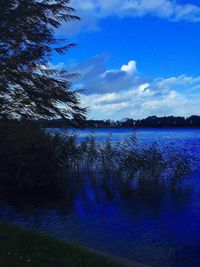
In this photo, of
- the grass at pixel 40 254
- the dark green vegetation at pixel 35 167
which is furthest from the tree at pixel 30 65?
the dark green vegetation at pixel 35 167

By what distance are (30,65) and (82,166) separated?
14.5m

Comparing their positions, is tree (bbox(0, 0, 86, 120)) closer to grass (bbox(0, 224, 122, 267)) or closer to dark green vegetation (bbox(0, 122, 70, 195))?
grass (bbox(0, 224, 122, 267))

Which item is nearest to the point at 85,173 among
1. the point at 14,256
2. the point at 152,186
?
the point at 152,186

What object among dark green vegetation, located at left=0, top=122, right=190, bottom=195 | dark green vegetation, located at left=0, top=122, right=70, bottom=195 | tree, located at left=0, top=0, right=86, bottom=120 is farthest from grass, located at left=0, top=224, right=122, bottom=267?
dark green vegetation, located at left=0, top=122, right=190, bottom=195

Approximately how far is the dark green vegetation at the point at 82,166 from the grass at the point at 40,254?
35.6ft

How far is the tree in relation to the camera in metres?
8.52

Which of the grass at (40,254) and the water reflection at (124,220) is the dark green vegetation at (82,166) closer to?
the water reflection at (124,220)

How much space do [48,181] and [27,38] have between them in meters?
13.1

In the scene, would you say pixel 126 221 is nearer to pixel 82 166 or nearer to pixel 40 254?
pixel 40 254

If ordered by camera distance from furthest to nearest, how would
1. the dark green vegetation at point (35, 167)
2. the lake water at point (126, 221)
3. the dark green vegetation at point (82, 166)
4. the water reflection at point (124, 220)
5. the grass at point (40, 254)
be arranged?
the dark green vegetation at point (82, 166), the dark green vegetation at point (35, 167), the water reflection at point (124, 220), the lake water at point (126, 221), the grass at point (40, 254)

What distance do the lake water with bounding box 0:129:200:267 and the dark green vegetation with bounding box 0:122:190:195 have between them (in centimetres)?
139

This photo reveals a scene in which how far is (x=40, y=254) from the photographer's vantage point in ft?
24.3

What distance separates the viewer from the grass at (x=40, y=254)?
691 centimetres

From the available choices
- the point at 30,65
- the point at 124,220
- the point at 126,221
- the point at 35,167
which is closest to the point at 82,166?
→ the point at 35,167
